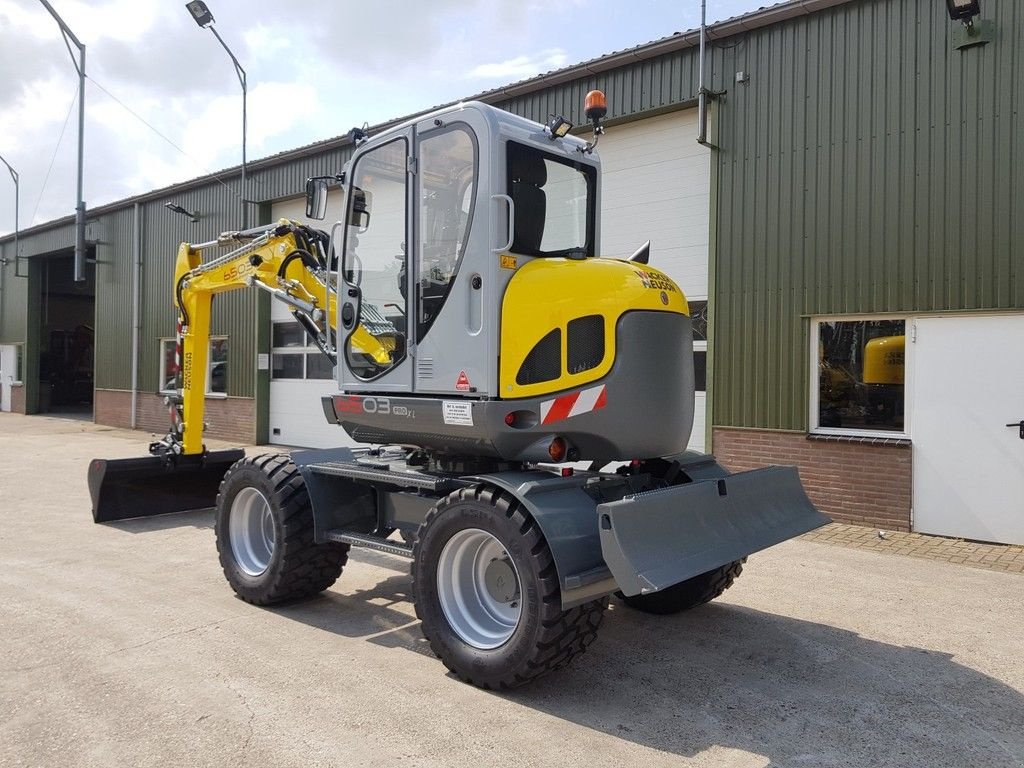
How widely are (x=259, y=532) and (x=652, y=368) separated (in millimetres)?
3276

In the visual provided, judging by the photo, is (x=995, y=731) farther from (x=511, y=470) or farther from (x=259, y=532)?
(x=259, y=532)

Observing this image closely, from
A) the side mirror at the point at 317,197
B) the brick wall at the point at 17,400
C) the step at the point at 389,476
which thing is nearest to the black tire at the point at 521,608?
the step at the point at 389,476

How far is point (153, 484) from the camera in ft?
27.9

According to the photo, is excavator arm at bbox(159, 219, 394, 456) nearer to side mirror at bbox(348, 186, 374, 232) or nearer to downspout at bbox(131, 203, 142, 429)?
side mirror at bbox(348, 186, 374, 232)

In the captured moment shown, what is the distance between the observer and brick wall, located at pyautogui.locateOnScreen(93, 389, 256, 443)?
16.0 metres

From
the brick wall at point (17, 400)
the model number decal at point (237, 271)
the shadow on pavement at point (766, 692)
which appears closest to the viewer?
the shadow on pavement at point (766, 692)

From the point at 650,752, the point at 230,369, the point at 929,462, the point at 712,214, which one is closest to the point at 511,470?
the point at 650,752

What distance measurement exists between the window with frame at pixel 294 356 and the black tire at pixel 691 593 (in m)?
10.2

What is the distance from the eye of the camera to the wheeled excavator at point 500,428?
3998 mm

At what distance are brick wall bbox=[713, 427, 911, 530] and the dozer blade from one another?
3.71m

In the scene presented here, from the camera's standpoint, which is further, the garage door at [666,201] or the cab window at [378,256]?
the garage door at [666,201]

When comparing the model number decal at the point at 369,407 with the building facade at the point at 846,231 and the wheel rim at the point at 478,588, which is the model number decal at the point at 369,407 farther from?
the building facade at the point at 846,231

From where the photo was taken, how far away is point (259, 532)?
19.4 feet

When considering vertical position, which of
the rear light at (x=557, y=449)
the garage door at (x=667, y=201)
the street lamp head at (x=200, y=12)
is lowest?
the rear light at (x=557, y=449)
